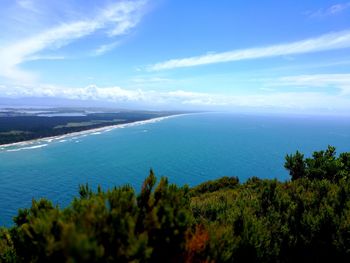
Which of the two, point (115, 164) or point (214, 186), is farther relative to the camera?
point (115, 164)

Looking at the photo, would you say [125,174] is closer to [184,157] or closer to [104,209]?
[184,157]

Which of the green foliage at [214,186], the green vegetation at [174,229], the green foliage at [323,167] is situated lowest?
the green foliage at [214,186]

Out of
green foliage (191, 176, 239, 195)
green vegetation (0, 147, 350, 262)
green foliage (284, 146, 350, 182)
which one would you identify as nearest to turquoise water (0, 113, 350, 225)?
green foliage (191, 176, 239, 195)

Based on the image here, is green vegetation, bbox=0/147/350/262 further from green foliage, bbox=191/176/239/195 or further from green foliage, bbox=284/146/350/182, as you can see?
green foliage, bbox=191/176/239/195

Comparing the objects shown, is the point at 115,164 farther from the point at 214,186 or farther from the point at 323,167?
the point at 323,167

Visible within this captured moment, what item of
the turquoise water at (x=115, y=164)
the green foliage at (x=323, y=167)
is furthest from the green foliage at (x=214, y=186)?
the turquoise water at (x=115, y=164)

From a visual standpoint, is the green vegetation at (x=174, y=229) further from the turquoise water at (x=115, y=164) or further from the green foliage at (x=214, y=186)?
the turquoise water at (x=115, y=164)

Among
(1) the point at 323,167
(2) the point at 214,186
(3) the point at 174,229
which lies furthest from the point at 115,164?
(3) the point at 174,229

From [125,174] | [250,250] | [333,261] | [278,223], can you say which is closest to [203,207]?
[278,223]
